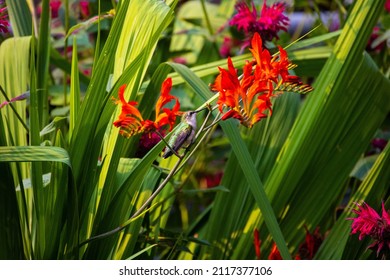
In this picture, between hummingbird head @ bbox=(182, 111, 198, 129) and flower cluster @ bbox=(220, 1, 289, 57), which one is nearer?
hummingbird head @ bbox=(182, 111, 198, 129)

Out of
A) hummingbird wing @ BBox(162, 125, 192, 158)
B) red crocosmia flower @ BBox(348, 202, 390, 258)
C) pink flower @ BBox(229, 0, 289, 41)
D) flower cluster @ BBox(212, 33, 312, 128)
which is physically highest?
pink flower @ BBox(229, 0, 289, 41)

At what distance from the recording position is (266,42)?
4.26 feet

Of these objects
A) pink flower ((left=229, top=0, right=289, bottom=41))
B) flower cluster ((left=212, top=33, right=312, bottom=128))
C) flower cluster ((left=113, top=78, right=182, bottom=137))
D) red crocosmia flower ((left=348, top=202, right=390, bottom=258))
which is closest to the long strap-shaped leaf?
flower cluster ((left=113, top=78, right=182, bottom=137))

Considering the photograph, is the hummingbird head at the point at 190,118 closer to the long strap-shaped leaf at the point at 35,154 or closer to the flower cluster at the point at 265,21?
the long strap-shaped leaf at the point at 35,154

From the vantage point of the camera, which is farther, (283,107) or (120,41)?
(283,107)

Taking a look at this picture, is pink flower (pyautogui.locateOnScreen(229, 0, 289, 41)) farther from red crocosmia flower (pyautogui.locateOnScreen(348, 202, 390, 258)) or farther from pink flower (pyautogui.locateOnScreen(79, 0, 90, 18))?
pink flower (pyautogui.locateOnScreen(79, 0, 90, 18))

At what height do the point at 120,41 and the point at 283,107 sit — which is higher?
the point at 120,41

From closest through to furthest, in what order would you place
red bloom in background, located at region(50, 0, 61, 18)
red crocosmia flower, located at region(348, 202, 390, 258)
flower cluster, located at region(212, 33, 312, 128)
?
flower cluster, located at region(212, 33, 312, 128) < red crocosmia flower, located at region(348, 202, 390, 258) < red bloom in background, located at region(50, 0, 61, 18)

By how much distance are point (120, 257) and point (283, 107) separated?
46cm

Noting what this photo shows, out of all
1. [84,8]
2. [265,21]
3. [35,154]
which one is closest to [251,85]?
[35,154]

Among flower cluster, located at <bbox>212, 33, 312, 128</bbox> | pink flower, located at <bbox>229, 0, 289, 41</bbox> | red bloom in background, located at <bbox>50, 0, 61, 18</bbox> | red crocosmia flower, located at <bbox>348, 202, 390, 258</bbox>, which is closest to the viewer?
flower cluster, located at <bbox>212, 33, 312, 128</bbox>

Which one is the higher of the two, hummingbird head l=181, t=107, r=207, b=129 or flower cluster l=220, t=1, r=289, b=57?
flower cluster l=220, t=1, r=289, b=57
